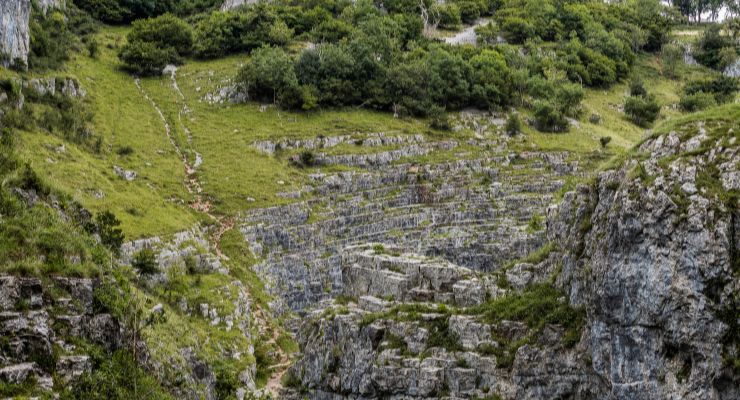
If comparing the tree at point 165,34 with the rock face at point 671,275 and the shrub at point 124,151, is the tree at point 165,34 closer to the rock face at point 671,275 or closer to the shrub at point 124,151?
the shrub at point 124,151


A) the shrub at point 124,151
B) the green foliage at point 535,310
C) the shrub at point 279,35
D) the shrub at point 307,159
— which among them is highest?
the shrub at point 279,35

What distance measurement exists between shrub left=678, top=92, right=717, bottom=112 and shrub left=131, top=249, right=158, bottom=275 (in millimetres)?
86834

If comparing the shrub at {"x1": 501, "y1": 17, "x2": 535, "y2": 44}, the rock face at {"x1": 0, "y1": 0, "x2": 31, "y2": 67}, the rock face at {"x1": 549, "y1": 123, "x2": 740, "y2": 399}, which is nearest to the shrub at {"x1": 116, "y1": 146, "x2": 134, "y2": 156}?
the rock face at {"x1": 0, "y1": 0, "x2": 31, "y2": 67}

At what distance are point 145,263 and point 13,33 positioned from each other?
48.1 meters

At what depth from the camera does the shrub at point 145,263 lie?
59.4 m

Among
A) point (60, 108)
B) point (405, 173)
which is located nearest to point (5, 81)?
point (60, 108)

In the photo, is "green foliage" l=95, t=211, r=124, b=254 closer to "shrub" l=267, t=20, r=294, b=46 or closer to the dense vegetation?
the dense vegetation

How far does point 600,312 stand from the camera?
33.8 metres

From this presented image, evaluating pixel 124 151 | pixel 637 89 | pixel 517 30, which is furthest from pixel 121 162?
pixel 517 30

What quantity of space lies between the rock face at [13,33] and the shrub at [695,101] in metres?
90.5

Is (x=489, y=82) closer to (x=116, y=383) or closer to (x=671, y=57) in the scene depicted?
(x=671, y=57)

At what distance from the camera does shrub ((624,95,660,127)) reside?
11506 centimetres

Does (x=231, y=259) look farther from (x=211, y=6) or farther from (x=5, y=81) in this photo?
(x=211, y=6)

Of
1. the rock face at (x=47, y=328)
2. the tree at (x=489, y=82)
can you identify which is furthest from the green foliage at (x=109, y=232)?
the tree at (x=489, y=82)
